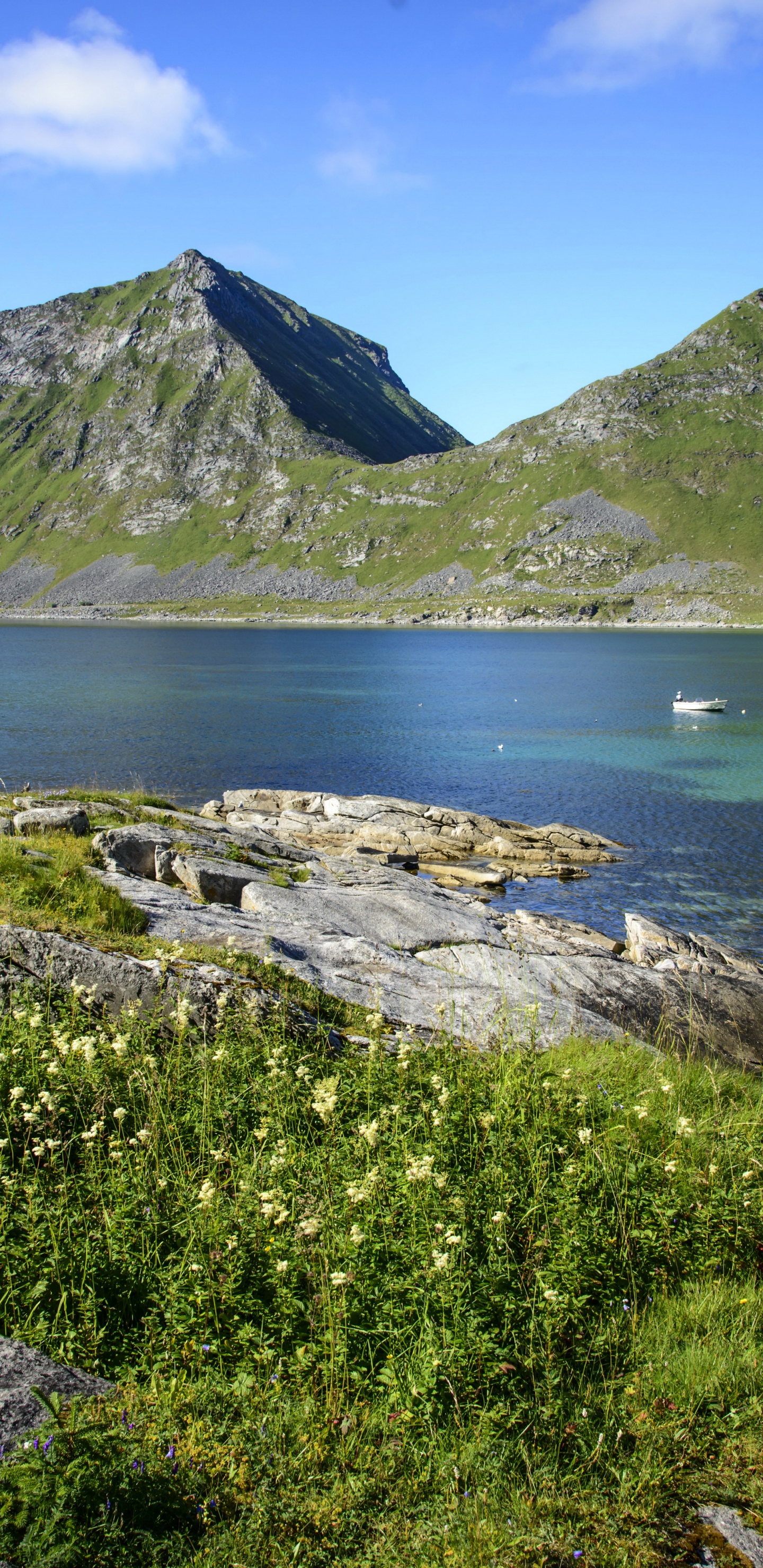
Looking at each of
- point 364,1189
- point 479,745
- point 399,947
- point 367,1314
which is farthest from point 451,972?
point 479,745

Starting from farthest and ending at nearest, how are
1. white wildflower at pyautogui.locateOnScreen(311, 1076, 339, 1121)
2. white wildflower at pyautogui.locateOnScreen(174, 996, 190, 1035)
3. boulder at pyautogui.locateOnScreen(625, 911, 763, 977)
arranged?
boulder at pyautogui.locateOnScreen(625, 911, 763, 977)
white wildflower at pyautogui.locateOnScreen(174, 996, 190, 1035)
white wildflower at pyautogui.locateOnScreen(311, 1076, 339, 1121)

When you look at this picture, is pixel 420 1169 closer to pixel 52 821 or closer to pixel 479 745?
pixel 52 821

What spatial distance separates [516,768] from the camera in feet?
181

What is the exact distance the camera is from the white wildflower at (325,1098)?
7.05 meters

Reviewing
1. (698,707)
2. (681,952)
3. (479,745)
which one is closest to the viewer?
(681,952)

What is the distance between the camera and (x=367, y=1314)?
5789 mm

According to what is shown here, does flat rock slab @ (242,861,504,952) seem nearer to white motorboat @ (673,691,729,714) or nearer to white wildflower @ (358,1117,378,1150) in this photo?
white wildflower @ (358,1117,378,1150)

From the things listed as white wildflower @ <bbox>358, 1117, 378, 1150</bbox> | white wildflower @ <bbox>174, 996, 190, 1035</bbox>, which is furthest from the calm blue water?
white wildflower @ <bbox>358, 1117, 378, 1150</bbox>

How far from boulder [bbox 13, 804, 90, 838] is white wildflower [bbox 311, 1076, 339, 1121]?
10867 millimetres

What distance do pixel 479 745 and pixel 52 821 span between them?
48.0m

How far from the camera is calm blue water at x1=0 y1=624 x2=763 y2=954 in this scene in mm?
35125

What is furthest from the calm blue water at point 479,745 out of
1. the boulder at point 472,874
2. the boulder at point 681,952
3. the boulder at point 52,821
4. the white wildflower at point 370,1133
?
the white wildflower at point 370,1133

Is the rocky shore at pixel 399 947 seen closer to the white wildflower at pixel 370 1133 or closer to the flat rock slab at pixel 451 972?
the flat rock slab at pixel 451 972

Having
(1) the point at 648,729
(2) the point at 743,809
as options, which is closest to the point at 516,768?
(2) the point at 743,809
